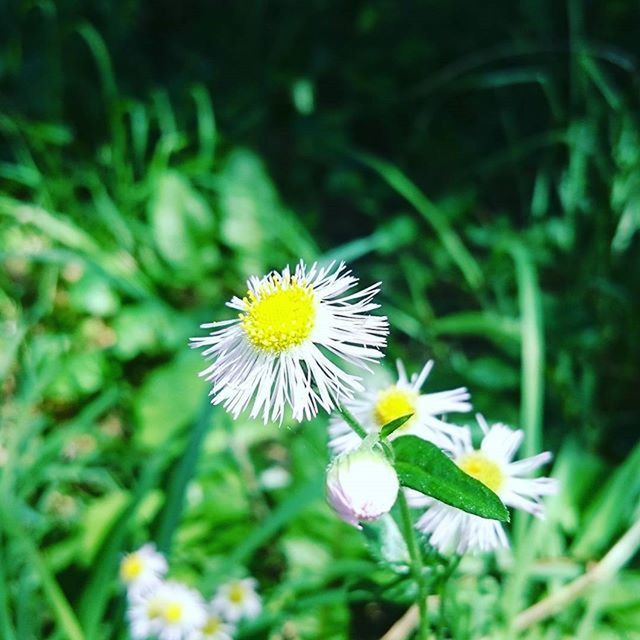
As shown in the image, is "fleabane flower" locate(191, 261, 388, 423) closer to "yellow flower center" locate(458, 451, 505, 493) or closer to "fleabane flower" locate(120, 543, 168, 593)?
"yellow flower center" locate(458, 451, 505, 493)

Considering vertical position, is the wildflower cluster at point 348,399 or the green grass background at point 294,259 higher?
the green grass background at point 294,259

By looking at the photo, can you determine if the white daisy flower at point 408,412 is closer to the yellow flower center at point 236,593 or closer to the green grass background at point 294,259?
the green grass background at point 294,259

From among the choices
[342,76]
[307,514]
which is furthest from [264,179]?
[307,514]

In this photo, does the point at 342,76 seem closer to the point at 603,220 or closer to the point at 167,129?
the point at 167,129

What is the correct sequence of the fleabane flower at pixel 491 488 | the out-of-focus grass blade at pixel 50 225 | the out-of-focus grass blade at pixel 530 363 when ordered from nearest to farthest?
the fleabane flower at pixel 491 488 < the out-of-focus grass blade at pixel 530 363 < the out-of-focus grass blade at pixel 50 225

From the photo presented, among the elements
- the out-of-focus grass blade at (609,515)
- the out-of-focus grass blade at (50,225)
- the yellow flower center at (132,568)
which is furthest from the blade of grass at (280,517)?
the out-of-focus grass blade at (50,225)

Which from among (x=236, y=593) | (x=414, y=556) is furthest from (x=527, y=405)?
(x=414, y=556)

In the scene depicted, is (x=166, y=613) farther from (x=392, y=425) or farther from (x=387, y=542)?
(x=392, y=425)
